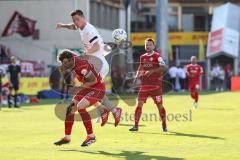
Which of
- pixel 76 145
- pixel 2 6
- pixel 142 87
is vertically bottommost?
pixel 76 145

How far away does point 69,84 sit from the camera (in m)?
31.3

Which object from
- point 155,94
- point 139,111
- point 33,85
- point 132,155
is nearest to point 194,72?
point 139,111

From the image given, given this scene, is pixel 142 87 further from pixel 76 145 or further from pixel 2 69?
pixel 2 69

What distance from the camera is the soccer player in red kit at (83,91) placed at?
1376 cm

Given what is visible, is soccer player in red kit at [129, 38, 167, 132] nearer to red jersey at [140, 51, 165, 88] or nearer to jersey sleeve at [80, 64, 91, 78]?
red jersey at [140, 51, 165, 88]

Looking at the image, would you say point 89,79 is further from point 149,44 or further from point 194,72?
point 194,72

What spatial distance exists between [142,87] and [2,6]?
114ft

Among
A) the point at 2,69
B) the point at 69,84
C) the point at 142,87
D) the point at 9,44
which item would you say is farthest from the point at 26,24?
the point at 142,87

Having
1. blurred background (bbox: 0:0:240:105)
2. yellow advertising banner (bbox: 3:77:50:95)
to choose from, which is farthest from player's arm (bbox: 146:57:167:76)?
blurred background (bbox: 0:0:240:105)

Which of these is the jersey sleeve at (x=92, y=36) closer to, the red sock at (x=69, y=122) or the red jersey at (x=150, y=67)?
the red sock at (x=69, y=122)

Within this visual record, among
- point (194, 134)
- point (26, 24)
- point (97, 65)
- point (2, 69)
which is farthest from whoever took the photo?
point (26, 24)

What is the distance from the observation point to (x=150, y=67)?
17703 millimetres

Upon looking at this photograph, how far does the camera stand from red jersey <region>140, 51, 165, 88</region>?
690 inches

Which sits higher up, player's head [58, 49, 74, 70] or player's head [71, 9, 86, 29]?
player's head [71, 9, 86, 29]
